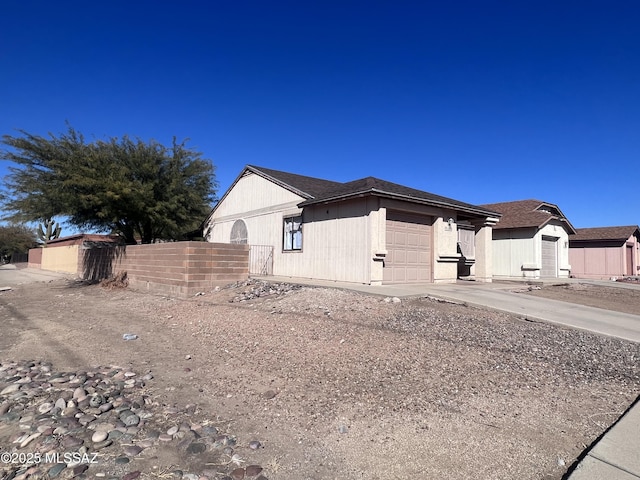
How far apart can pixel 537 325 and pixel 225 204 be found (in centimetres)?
1785

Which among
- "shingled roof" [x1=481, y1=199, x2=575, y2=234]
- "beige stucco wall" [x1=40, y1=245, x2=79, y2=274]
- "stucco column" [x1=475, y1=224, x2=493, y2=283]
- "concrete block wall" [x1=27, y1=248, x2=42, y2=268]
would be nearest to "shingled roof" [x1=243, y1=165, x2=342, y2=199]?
"stucco column" [x1=475, y1=224, x2=493, y2=283]

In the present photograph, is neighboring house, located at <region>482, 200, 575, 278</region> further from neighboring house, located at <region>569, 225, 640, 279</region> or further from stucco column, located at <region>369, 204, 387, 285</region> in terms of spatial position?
stucco column, located at <region>369, 204, 387, 285</region>

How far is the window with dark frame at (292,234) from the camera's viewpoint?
15945 mm

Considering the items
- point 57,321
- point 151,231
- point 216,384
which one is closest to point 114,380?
point 216,384

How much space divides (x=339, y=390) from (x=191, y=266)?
8.68m

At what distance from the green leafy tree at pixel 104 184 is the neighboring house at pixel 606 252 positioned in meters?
27.2

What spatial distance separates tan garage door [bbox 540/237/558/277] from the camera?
71.2 ft

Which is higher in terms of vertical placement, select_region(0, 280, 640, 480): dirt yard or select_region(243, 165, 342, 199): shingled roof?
select_region(243, 165, 342, 199): shingled roof

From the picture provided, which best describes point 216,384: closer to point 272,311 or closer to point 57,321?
point 272,311

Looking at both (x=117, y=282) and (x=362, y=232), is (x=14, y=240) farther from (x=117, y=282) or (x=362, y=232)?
(x=362, y=232)

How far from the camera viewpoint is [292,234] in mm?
16438

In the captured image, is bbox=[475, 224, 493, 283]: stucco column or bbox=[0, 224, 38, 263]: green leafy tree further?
Result: bbox=[0, 224, 38, 263]: green leafy tree

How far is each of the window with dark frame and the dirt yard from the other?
23.5ft

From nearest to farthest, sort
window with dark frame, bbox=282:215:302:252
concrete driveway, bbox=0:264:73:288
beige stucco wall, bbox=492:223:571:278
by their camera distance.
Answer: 1. window with dark frame, bbox=282:215:302:252
2. beige stucco wall, bbox=492:223:571:278
3. concrete driveway, bbox=0:264:73:288
